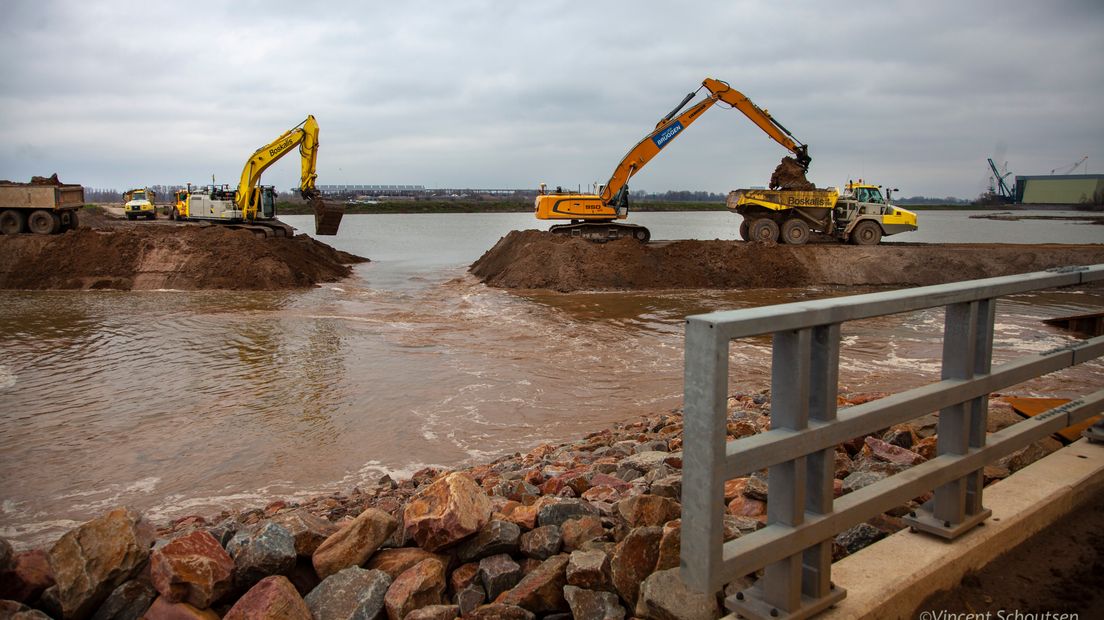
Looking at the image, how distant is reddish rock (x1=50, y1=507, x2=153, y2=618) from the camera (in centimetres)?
368

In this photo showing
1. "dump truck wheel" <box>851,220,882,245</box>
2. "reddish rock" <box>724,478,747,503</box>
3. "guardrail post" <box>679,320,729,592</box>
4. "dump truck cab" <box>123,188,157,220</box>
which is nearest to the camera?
"guardrail post" <box>679,320,729,592</box>

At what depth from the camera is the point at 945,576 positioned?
2.98 m

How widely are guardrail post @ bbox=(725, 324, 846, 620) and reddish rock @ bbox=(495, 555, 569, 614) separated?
977mm

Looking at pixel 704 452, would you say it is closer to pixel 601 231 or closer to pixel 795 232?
pixel 601 231

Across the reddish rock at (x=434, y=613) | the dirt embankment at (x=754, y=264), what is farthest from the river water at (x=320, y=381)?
the reddish rock at (x=434, y=613)

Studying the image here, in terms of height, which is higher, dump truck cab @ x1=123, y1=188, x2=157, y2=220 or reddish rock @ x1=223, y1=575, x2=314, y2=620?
dump truck cab @ x1=123, y1=188, x2=157, y2=220

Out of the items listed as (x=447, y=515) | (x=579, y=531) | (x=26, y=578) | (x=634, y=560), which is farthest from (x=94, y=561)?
(x=634, y=560)

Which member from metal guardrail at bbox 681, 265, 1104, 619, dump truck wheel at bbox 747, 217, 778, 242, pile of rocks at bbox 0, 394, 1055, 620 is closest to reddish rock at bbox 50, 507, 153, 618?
pile of rocks at bbox 0, 394, 1055, 620

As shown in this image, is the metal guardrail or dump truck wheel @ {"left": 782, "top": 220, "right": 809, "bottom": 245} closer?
the metal guardrail

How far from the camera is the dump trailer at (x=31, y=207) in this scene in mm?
28781

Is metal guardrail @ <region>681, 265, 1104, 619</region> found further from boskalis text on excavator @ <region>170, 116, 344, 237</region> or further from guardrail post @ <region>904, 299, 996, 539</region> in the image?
boskalis text on excavator @ <region>170, 116, 344, 237</region>

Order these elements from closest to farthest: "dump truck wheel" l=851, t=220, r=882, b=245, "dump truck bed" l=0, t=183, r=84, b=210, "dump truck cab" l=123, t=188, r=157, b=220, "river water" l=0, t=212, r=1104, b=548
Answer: "river water" l=0, t=212, r=1104, b=548, "dump truck wheel" l=851, t=220, r=882, b=245, "dump truck bed" l=0, t=183, r=84, b=210, "dump truck cab" l=123, t=188, r=157, b=220

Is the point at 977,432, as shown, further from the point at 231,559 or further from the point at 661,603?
the point at 231,559

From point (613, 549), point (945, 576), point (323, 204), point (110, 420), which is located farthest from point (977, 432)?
point (323, 204)
